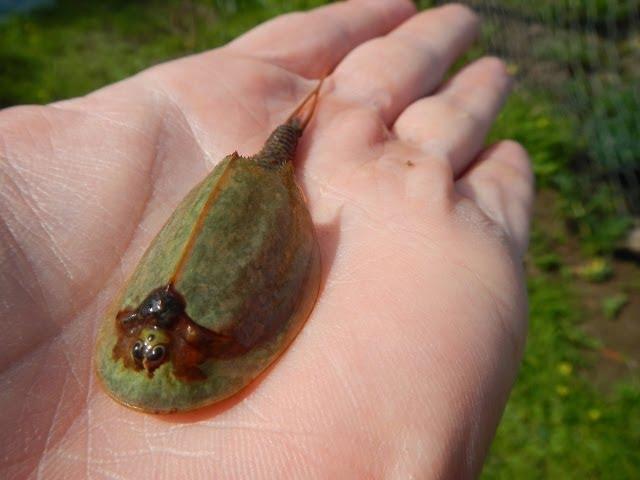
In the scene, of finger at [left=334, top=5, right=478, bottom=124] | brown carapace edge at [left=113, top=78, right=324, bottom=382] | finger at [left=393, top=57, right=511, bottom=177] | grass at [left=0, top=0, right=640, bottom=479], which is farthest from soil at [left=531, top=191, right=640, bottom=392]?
brown carapace edge at [left=113, top=78, right=324, bottom=382]

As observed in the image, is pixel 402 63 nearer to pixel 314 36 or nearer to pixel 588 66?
pixel 314 36

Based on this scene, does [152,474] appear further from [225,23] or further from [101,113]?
[225,23]

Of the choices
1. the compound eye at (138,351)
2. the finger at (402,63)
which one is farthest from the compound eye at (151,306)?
the finger at (402,63)

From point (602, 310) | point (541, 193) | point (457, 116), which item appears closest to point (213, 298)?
point (457, 116)

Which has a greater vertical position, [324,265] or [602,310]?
[324,265]

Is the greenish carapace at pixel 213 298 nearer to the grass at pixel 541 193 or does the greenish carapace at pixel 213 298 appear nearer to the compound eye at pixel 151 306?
the compound eye at pixel 151 306

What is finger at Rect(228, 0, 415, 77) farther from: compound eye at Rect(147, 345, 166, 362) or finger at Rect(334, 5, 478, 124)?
compound eye at Rect(147, 345, 166, 362)
